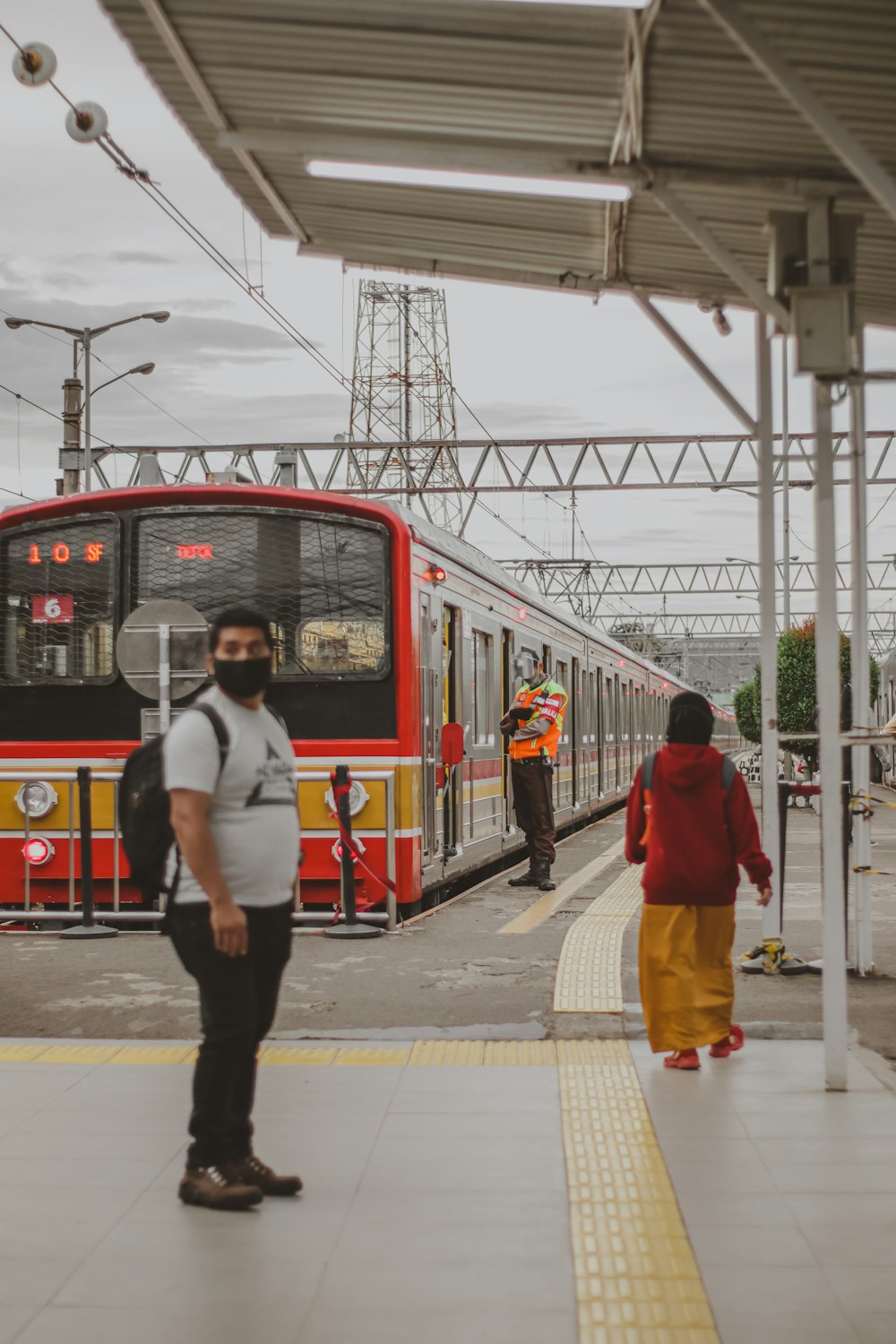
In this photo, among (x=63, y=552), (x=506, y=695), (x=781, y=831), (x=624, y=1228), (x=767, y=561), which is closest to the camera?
(x=624, y=1228)

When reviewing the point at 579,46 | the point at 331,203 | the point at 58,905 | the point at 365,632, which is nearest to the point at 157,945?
the point at 58,905

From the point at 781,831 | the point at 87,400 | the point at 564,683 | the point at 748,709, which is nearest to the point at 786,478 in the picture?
the point at 564,683

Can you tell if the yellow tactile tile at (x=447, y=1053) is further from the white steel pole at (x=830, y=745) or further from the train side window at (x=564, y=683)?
the train side window at (x=564, y=683)

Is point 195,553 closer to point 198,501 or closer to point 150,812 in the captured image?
point 198,501

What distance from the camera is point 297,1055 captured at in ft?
21.8

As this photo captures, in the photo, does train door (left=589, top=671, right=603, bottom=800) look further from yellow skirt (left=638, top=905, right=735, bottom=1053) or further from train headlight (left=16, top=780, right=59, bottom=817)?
yellow skirt (left=638, top=905, right=735, bottom=1053)

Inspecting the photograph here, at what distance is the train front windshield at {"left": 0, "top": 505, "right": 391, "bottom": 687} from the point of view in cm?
1030

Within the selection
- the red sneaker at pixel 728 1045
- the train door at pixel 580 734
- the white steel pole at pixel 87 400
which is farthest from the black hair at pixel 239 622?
the white steel pole at pixel 87 400

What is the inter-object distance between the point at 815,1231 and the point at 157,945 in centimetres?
586

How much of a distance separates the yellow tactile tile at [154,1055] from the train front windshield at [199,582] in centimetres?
375

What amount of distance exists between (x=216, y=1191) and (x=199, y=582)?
6.28 meters

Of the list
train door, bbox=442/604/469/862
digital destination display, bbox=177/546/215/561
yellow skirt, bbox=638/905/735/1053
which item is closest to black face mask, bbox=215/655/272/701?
yellow skirt, bbox=638/905/735/1053

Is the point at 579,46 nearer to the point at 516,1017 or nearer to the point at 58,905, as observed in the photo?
the point at 516,1017

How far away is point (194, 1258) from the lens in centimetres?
418
